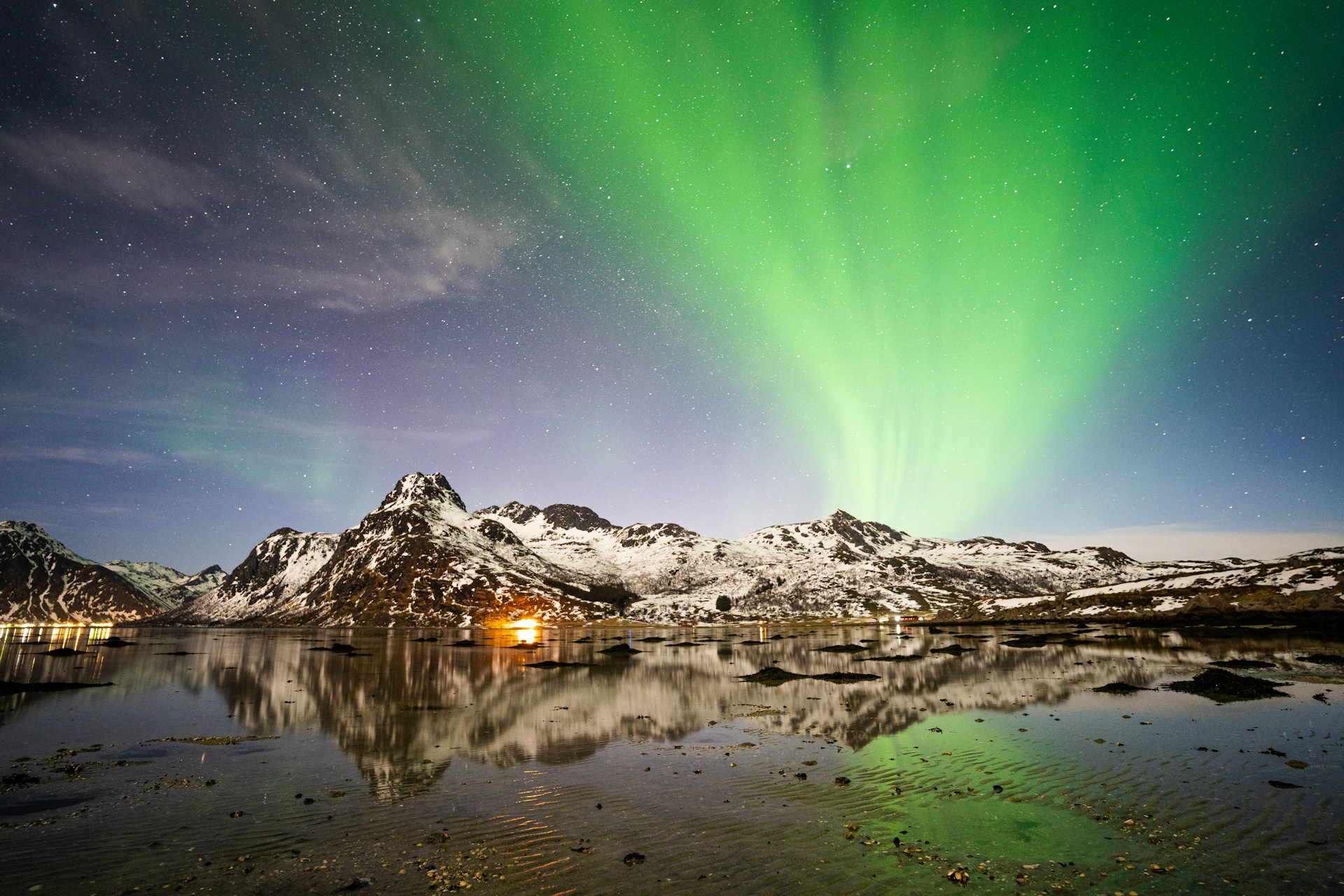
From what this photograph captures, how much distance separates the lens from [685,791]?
19.7 metres

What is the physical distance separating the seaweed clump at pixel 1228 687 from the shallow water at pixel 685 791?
62.1 inches

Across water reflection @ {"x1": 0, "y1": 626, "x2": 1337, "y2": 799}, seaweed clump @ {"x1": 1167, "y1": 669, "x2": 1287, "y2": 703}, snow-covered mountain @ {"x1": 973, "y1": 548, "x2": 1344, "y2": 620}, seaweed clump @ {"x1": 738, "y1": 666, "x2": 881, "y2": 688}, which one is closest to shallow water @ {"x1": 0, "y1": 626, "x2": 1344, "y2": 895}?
water reflection @ {"x1": 0, "y1": 626, "x2": 1337, "y2": 799}

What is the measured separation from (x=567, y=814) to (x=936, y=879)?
408 inches

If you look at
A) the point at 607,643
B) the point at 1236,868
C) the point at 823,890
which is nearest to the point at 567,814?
the point at 823,890

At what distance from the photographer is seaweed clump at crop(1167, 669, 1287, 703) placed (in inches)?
1364

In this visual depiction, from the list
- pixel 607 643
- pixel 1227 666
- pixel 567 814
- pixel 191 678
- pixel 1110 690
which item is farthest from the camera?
pixel 607 643

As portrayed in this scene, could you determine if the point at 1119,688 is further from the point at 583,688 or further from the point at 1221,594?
the point at 1221,594

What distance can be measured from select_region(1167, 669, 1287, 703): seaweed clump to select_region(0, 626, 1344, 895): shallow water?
1577 mm

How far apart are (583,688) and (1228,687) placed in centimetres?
4476

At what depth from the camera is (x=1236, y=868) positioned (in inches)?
500

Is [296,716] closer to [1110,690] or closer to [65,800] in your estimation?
[65,800]

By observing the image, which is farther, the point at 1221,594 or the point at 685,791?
the point at 1221,594

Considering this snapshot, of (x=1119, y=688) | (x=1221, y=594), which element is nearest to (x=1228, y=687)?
(x=1119, y=688)

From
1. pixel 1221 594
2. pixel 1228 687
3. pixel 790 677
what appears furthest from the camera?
pixel 1221 594
